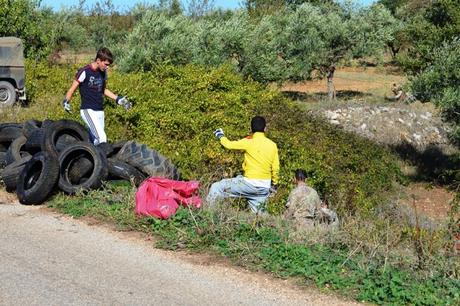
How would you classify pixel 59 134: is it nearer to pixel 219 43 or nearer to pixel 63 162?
pixel 63 162

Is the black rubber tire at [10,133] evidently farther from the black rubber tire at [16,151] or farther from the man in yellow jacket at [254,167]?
the man in yellow jacket at [254,167]

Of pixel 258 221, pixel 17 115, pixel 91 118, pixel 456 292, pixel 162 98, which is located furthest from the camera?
pixel 17 115

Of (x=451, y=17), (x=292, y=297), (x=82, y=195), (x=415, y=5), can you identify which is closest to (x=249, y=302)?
(x=292, y=297)

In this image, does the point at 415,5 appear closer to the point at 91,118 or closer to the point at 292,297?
the point at 91,118

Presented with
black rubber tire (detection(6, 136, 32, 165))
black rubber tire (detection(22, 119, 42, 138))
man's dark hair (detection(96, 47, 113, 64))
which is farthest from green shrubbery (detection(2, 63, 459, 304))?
man's dark hair (detection(96, 47, 113, 64))

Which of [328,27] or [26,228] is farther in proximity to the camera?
[328,27]

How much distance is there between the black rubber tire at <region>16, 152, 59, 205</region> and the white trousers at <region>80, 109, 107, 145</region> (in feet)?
4.97

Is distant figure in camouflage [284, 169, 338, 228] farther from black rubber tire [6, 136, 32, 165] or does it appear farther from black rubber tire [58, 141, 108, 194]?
black rubber tire [6, 136, 32, 165]

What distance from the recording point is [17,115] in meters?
15.8

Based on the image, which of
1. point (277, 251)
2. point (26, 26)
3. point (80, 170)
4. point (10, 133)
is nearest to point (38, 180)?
point (80, 170)

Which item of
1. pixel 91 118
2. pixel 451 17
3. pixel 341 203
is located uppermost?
pixel 451 17

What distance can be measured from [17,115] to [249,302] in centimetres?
1178

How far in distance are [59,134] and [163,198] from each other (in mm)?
2992

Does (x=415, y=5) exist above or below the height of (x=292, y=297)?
above
